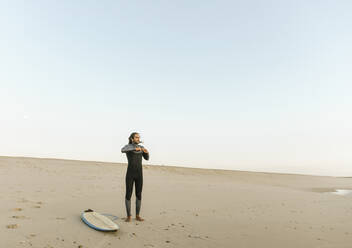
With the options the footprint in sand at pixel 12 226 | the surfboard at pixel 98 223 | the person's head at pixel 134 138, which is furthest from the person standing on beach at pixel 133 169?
the footprint in sand at pixel 12 226

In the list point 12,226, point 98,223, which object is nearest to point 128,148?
point 98,223

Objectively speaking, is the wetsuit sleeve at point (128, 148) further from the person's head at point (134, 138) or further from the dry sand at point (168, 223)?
the dry sand at point (168, 223)

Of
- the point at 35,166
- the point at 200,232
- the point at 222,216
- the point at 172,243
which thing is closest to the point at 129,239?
the point at 172,243

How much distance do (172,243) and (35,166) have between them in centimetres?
2113

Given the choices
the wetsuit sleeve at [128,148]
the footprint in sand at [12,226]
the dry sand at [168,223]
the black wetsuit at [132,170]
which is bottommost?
the dry sand at [168,223]

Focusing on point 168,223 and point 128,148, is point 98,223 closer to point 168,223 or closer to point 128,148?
point 168,223

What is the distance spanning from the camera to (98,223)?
273 inches

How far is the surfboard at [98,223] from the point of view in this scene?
6512 mm

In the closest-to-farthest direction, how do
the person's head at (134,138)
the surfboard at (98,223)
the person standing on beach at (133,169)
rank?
the surfboard at (98,223)
the person standing on beach at (133,169)
the person's head at (134,138)

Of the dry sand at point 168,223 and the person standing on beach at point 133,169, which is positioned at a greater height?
the person standing on beach at point 133,169

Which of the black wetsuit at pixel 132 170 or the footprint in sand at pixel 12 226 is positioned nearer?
the footprint in sand at pixel 12 226

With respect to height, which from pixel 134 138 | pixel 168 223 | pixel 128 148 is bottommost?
pixel 168 223

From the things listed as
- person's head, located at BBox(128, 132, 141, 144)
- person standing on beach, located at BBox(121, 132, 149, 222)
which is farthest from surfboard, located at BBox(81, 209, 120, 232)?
person's head, located at BBox(128, 132, 141, 144)

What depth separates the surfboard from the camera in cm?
651
